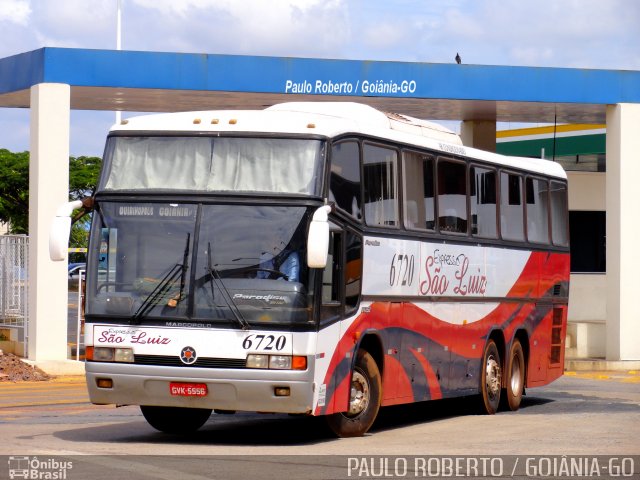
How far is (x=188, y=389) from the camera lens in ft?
43.2

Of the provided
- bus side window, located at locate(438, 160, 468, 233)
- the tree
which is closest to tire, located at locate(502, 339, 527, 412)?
bus side window, located at locate(438, 160, 468, 233)

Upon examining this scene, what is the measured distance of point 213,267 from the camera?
13203mm

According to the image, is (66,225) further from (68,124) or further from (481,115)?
(481,115)

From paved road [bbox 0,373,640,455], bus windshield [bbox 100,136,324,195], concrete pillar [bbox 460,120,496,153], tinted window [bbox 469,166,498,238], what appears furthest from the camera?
concrete pillar [bbox 460,120,496,153]

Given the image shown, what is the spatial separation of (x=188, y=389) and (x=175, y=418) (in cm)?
181

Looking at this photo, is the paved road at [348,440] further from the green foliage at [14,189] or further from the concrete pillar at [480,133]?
the green foliage at [14,189]

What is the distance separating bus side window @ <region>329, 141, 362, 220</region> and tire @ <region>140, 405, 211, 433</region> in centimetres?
270

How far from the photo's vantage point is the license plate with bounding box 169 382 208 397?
43.1ft

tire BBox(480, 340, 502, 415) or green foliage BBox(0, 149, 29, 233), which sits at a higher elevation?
green foliage BBox(0, 149, 29, 233)

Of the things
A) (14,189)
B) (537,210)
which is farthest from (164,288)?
(14,189)

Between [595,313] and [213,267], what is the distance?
780 inches

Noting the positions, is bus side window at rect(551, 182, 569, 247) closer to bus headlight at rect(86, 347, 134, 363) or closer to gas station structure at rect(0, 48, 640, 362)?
gas station structure at rect(0, 48, 640, 362)

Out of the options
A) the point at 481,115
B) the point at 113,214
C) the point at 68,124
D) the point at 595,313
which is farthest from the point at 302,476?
the point at 595,313

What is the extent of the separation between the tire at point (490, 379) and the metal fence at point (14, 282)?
957 cm
